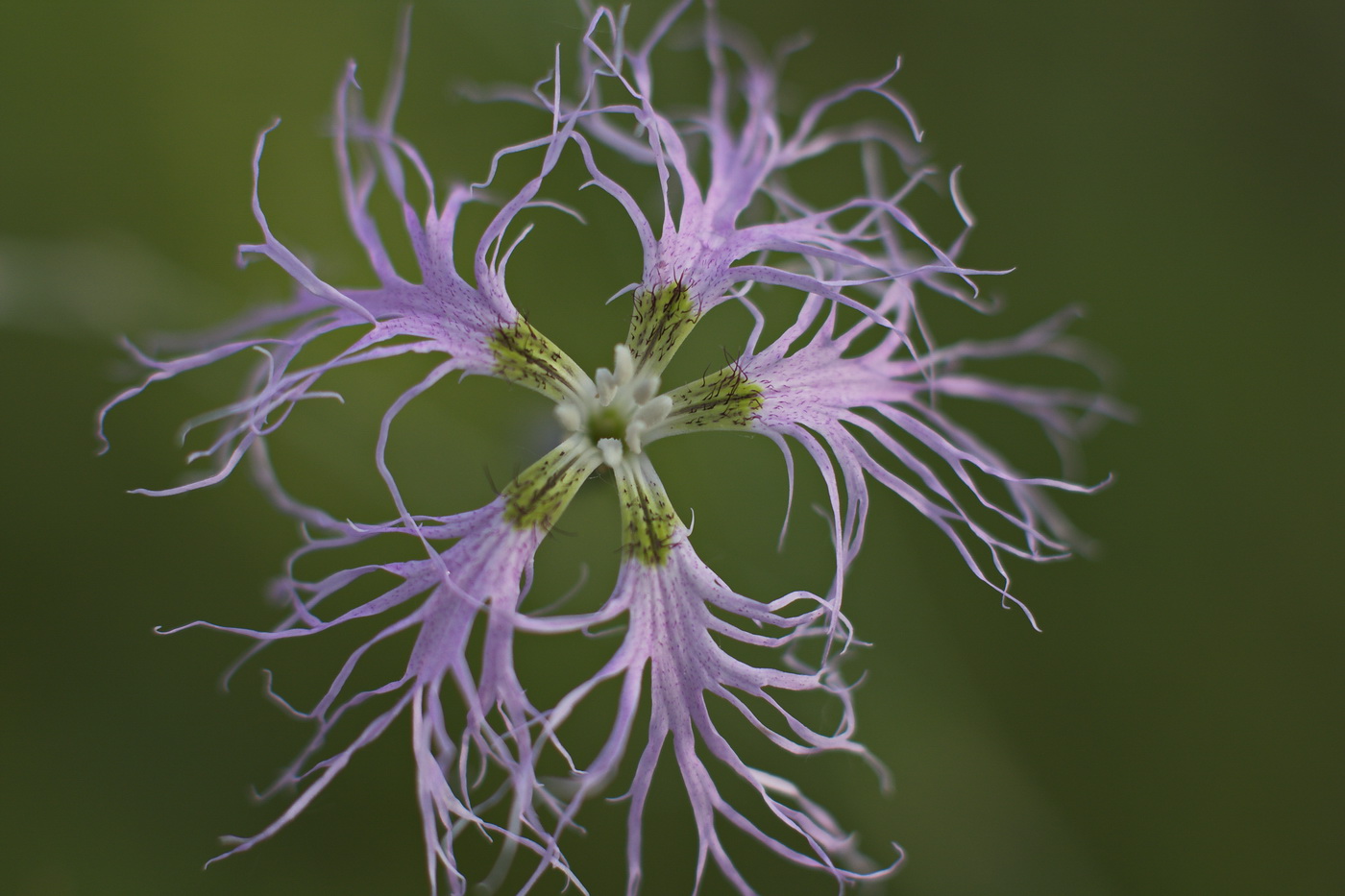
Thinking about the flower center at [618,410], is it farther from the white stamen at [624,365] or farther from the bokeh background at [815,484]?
the bokeh background at [815,484]

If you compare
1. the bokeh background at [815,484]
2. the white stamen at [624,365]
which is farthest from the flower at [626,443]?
the bokeh background at [815,484]

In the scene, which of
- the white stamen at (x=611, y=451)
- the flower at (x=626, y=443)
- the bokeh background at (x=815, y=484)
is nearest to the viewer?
the flower at (x=626, y=443)

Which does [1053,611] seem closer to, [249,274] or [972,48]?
[972,48]

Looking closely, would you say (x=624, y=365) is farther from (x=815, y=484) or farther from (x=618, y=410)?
(x=815, y=484)

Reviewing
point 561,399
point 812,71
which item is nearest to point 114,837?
point 561,399

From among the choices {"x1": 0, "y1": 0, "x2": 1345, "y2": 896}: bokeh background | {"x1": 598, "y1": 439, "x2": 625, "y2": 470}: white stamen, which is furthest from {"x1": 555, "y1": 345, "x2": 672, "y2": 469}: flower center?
{"x1": 0, "y1": 0, "x2": 1345, "y2": 896}: bokeh background

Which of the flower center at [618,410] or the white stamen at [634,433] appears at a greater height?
the flower center at [618,410]
